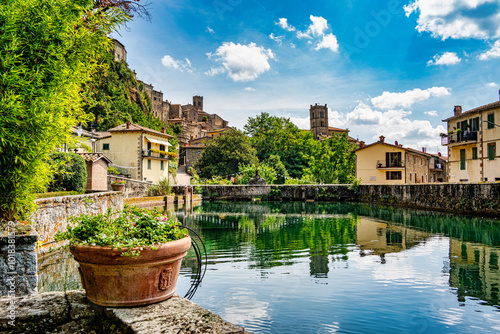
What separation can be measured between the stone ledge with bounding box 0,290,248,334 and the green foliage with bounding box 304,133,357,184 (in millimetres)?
39981

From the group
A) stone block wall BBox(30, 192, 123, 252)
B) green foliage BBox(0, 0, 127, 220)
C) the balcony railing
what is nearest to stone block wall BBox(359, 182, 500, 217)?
the balcony railing

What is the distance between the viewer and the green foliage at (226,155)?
51.6 metres

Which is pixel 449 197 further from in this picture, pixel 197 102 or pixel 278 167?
pixel 197 102

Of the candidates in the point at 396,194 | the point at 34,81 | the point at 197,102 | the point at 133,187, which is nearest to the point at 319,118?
the point at 197,102

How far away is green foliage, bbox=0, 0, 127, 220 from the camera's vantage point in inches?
157

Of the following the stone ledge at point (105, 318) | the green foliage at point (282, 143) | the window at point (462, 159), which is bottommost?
the stone ledge at point (105, 318)

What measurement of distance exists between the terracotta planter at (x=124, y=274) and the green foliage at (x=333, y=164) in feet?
131

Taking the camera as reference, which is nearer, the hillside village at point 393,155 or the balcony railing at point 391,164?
the hillside village at point 393,155

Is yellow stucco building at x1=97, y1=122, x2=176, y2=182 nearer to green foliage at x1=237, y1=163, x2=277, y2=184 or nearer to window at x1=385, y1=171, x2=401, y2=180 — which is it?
green foliage at x1=237, y1=163, x2=277, y2=184

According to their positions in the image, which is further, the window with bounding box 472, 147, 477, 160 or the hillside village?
the window with bounding box 472, 147, 477, 160

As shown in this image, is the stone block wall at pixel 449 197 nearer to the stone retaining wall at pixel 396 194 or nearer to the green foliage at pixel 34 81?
the stone retaining wall at pixel 396 194

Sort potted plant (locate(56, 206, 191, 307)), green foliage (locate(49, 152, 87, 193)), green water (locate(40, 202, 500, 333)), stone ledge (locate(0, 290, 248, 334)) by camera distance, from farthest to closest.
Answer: green foliage (locate(49, 152, 87, 193)) → green water (locate(40, 202, 500, 333)) → potted plant (locate(56, 206, 191, 307)) → stone ledge (locate(0, 290, 248, 334))

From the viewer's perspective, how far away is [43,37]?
418 cm

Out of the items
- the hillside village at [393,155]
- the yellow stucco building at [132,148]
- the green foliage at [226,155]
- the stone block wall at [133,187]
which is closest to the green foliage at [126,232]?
the hillside village at [393,155]
